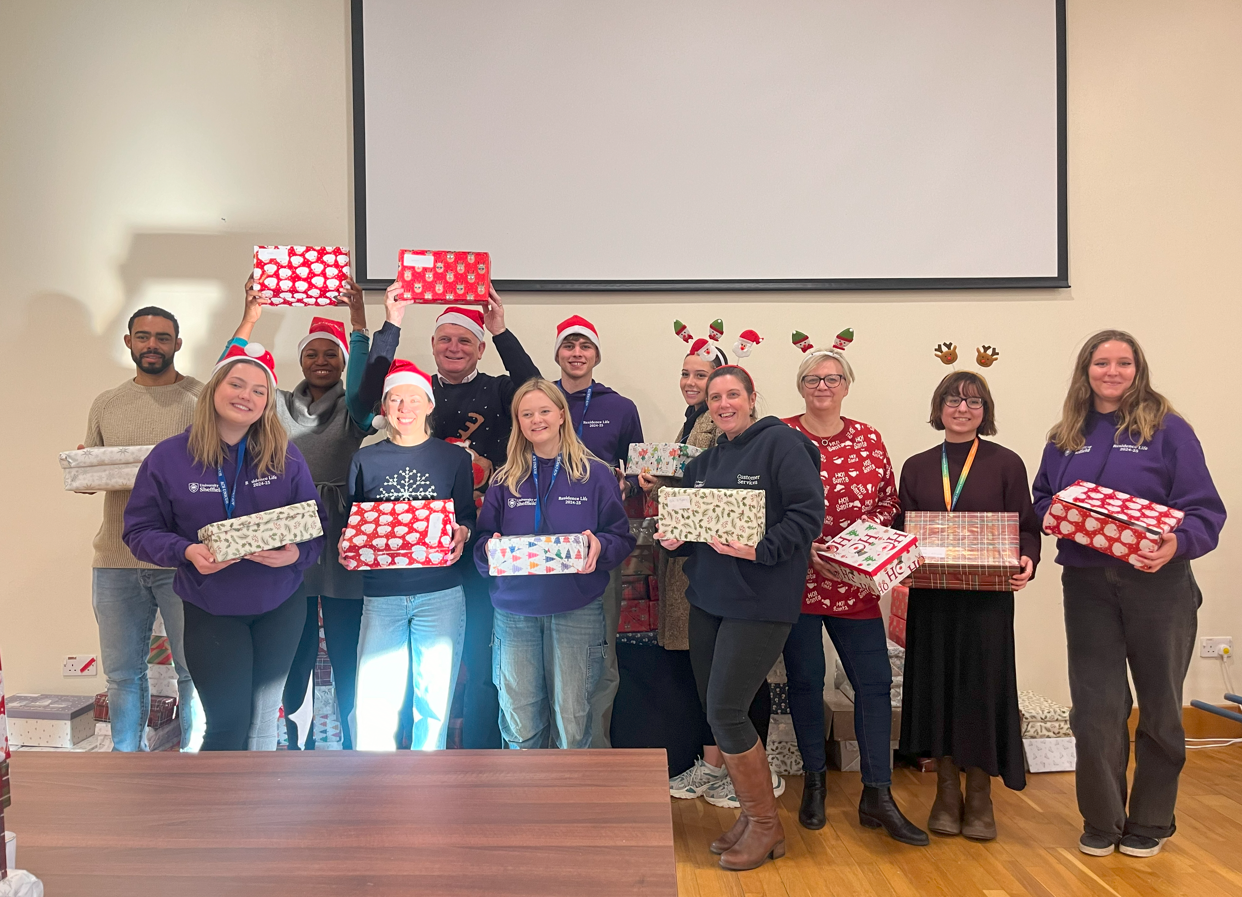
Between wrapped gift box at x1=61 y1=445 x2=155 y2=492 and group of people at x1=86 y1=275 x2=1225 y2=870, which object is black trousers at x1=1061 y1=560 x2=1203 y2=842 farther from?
wrapped gift box at x1=61 y1=445 x2=155 y2=492

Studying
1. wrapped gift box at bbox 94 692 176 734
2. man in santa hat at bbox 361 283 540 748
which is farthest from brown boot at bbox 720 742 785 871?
wrapped gift box at bbox 94 692 176 734

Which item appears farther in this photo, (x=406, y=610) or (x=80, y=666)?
(x=80, y=666)

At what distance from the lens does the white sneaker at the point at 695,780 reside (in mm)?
3211

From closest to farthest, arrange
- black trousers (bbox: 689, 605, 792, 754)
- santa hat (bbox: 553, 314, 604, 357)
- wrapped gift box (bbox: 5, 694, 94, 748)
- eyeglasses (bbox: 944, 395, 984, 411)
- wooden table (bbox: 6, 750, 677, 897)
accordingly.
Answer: wooden table (bbox: 6, 750, 677, 897) < black trousers (bbox: 689, 605, 792, 754) < eyeglasses (bbox: 944, 395, 984, 411) < santa hat (bbox: 553, 314, 604, 357) < wrapped gift box (bbox: 5, 694, 94, 748)

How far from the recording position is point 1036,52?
13.1ft

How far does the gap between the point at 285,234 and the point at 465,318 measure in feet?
4.47

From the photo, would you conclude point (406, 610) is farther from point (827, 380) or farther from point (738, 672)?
point (827, 380)

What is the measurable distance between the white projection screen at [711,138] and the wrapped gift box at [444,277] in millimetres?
868

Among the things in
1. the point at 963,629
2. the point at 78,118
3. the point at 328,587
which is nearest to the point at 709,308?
the point at 963,629

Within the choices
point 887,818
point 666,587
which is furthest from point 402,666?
point 887,818

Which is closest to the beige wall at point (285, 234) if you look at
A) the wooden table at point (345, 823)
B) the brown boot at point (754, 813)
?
the brown boot at point (754, 813)

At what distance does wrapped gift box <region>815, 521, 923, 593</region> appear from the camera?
2.60 meters

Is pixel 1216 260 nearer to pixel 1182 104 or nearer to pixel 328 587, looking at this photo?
pixel 1182 104

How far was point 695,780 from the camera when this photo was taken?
10.6ft
